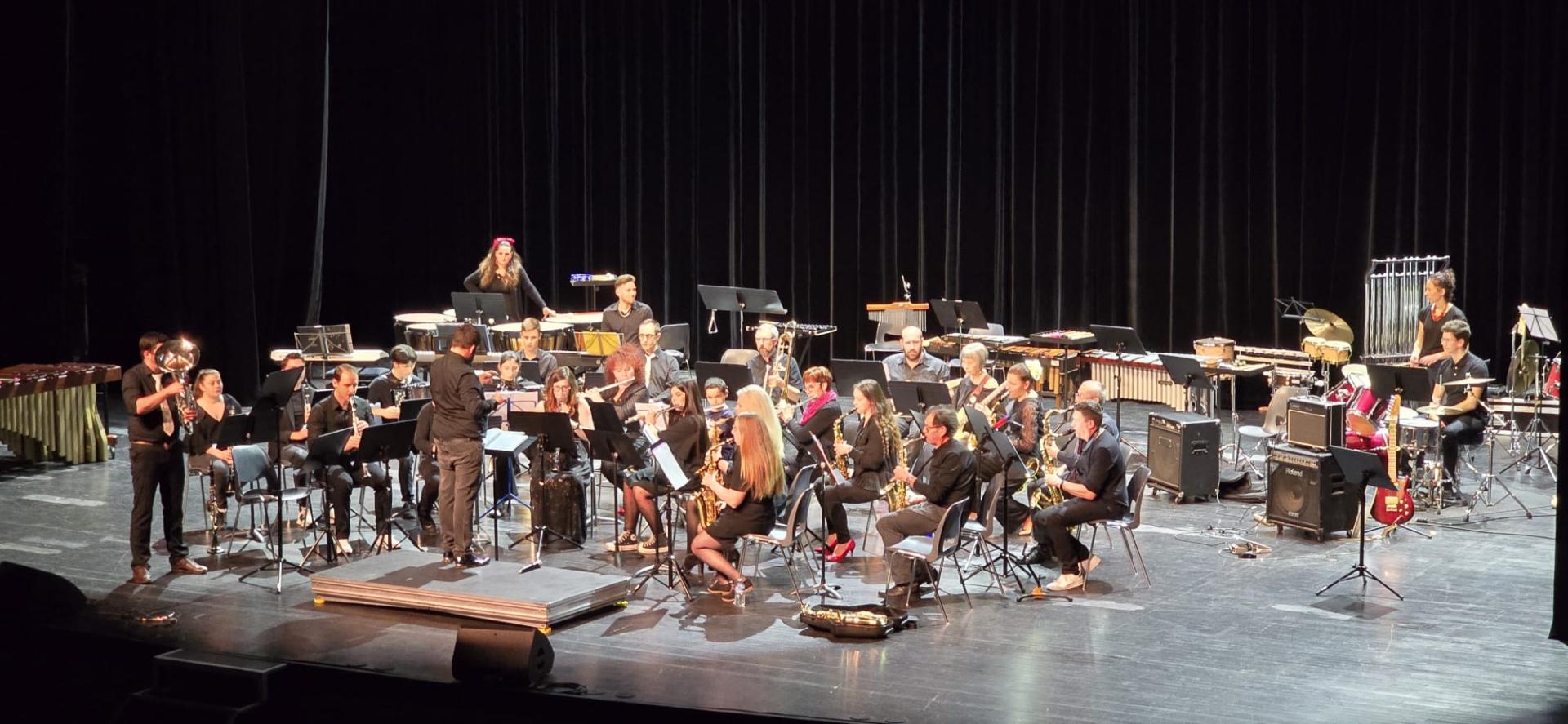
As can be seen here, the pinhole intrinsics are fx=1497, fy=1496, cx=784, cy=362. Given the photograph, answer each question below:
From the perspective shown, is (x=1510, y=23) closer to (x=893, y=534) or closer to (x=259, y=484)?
(x=893, y=534)

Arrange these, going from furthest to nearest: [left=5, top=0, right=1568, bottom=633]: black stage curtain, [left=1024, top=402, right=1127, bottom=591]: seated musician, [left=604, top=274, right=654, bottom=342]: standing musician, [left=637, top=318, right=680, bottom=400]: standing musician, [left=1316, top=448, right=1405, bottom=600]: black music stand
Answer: [left=5, top=0, right=1568, bottom=633]: black stage curtain, [left=604, top=274, right=654, bottom=342]: standing musician, [left=637, top=318, right=680, bottom=400]: standing musician, [left=1024, top=402, right=1127, bottom=591]: seated musician, [left=1316, top=448, right=1405, bottom=600]: black music stand

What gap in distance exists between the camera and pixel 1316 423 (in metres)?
10.2

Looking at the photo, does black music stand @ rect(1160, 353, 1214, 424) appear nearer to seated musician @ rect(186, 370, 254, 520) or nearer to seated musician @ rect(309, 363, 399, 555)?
seated musician @ rect(309, 363, 399, 555)

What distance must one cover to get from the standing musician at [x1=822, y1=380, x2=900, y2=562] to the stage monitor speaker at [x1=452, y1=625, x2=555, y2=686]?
313cm

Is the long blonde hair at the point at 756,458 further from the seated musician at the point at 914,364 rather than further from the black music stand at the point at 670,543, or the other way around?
the seated musician at the point at 914,364

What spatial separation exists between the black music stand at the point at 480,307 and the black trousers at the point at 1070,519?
257 inches

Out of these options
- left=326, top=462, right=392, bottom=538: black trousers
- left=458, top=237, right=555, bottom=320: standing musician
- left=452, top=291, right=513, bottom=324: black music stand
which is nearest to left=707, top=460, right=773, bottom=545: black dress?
left=326, top=462, right=392, bottom=538: black trousers

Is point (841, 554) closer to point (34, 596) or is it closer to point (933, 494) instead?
point (933, 494)

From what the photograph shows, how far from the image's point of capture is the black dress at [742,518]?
29.2 ft

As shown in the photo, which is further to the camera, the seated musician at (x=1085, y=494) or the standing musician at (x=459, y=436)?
the standing musician at (x=459, y=436)

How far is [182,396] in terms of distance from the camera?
373 inches

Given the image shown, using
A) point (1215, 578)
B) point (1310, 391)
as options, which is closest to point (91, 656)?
point (1215, 578)

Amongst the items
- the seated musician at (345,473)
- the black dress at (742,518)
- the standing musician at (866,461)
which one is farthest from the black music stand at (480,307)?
the black dress at (742,518)

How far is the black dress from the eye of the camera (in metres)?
8.89
